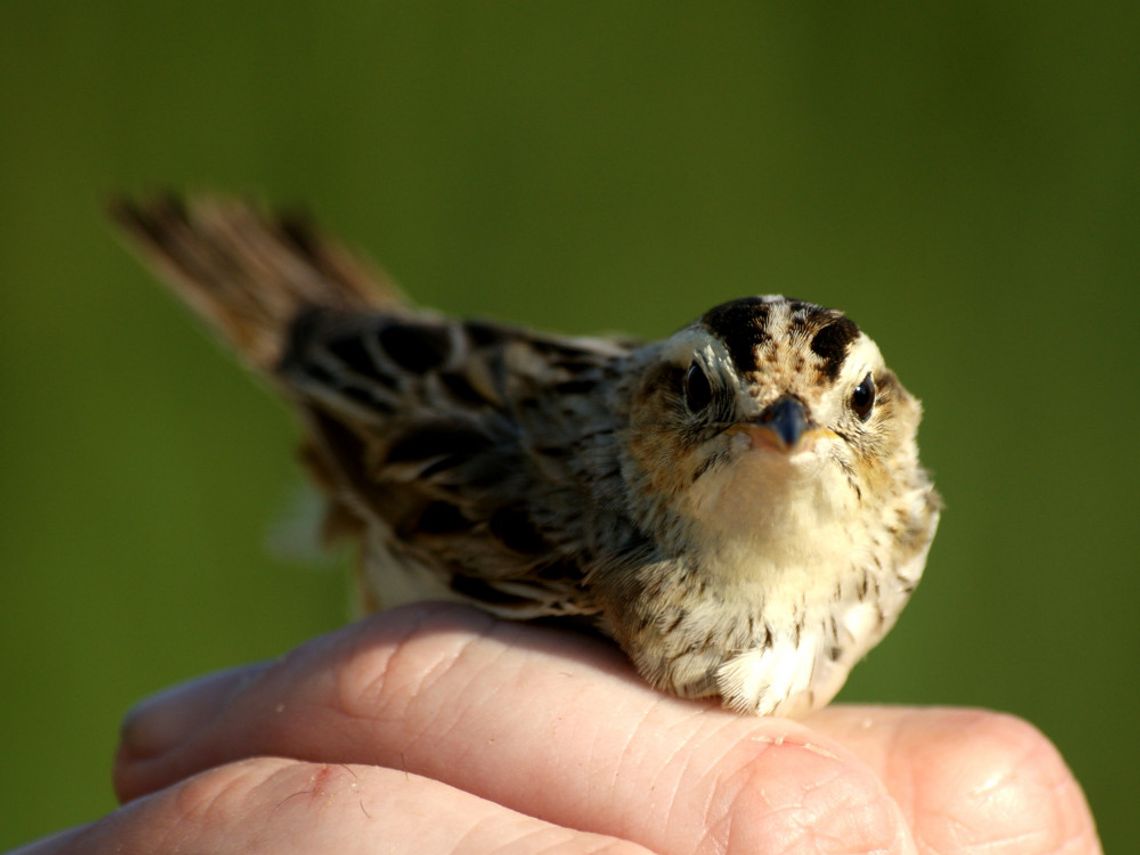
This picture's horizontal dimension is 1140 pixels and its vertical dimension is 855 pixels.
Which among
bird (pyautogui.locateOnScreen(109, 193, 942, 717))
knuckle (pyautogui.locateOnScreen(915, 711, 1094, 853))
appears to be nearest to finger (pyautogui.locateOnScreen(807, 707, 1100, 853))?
knuckle (pyautogui.locateOnScreen(915, 711, 1094, 853))

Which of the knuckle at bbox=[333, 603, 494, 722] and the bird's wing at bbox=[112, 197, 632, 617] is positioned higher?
the bird's wing at bbox=[112, 197, 632, 617]

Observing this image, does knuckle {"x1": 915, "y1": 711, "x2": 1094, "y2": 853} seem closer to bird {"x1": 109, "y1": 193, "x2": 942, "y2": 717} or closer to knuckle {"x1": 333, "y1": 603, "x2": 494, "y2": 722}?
bird {"x1": 109, "y1": 193, "x2": 942, "y2": 717}

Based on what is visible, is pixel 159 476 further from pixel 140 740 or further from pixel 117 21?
pixel 140 740

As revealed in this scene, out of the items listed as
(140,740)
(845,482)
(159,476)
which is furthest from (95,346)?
(845,482)

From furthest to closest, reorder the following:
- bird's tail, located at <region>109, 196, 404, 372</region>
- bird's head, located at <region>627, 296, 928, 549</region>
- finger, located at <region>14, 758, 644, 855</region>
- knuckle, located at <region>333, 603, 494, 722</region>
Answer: bird's tail, located at <region>109, 196, 404, 372</region>, knuckle, located at <region>333, 603, 494, 722</region>, bird's head, located at <region>627, 296, 928, 549</region>, finger, located at <region>14, 758, 644, 855</region>

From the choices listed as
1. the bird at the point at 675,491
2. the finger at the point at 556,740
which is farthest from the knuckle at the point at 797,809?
the bird at the point at 675,491
